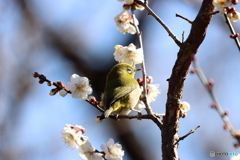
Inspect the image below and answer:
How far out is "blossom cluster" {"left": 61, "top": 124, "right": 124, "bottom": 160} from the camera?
1696 mm

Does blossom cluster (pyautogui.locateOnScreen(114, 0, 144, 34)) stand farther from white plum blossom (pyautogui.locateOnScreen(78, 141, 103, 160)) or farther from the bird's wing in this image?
white plum blossom (pyautogui.locateOnScreen(78, 141, 103, 160))

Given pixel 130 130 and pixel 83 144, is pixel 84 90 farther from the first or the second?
pixel 130 130

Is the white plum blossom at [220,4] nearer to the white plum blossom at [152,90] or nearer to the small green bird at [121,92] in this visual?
the white plum blossom at [152,90]

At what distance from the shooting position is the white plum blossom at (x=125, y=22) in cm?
203

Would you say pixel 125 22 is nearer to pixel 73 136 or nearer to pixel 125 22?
pixel 125 22

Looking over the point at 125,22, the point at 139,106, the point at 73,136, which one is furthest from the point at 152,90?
the point at 73,136

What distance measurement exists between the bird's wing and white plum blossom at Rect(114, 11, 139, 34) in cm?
48

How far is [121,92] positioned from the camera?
2559mm

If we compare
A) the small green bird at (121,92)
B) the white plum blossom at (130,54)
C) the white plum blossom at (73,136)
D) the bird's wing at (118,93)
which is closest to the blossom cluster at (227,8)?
the white plum blossom at (130,54)

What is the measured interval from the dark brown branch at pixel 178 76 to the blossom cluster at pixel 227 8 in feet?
0.20

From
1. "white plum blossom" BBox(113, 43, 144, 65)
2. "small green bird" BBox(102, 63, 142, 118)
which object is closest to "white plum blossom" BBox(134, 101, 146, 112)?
"small green bird" BBox(102, 63, 142, 118)

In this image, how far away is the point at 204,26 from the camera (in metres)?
1.52

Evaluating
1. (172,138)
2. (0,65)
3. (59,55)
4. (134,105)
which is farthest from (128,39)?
(172,138)

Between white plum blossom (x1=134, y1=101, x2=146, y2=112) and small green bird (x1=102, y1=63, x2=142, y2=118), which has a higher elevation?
small green bird (x1=102, y1=63, x2=142, y2=118)
